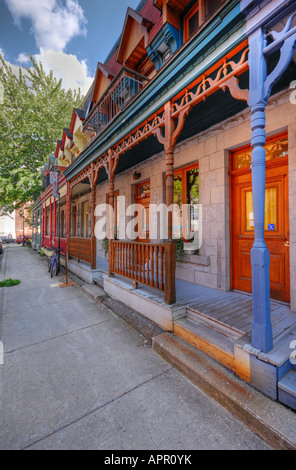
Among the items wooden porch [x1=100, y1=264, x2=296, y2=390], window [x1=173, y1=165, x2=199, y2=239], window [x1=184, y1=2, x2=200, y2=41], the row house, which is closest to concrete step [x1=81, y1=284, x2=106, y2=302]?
the row house

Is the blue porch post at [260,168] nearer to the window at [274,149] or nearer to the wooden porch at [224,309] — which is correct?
the wooden porch at [224,309]

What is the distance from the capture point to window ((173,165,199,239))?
5160 millimetres

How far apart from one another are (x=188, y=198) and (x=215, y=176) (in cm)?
107

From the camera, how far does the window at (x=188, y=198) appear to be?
5160mm

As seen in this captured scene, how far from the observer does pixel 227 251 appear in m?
4.30

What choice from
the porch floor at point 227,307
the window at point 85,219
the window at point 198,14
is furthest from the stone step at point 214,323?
the window at point 85,219

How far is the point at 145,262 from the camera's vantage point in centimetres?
442

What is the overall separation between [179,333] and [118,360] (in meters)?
0.95

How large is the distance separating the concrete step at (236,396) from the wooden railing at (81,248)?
4573 mm

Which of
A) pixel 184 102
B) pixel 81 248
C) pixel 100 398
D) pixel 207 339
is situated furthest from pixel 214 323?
pixel 81 248

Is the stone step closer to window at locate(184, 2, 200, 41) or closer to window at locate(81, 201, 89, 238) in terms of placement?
window at locate(184, 2, 200, 41)

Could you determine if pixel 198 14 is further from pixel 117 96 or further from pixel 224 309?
pixel 224 309
